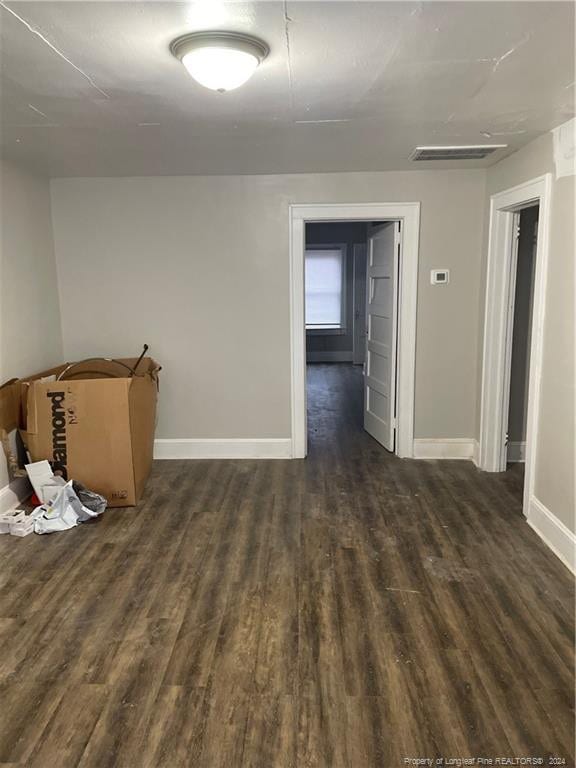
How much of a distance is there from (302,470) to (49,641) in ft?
7.81

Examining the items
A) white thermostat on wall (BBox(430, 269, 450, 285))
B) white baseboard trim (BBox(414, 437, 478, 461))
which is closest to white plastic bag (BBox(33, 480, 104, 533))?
white baseboard trim (BBox(414, 437, 478, 461))

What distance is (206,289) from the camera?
4.43 m

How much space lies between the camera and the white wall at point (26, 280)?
3641mm

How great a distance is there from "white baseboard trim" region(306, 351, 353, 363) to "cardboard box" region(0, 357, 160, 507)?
233 inches

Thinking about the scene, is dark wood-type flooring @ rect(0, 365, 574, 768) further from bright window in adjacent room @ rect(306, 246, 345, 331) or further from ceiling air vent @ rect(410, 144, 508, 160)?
bright window in adjacent room @ rect(306, 246, 345, 331)

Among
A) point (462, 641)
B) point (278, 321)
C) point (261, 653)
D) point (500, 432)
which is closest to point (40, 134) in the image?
point (278, 321)

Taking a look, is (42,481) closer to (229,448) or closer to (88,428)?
(88,428)

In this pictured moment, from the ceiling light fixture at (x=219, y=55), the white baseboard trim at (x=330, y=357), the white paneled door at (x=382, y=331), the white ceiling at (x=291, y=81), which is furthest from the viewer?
the white baseboard trim at (x=330, y=357)

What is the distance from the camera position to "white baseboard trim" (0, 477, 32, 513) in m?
3.55

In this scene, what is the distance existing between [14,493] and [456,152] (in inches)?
147

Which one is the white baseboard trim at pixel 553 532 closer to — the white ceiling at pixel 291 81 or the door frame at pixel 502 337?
the door frame at pixel 502 337

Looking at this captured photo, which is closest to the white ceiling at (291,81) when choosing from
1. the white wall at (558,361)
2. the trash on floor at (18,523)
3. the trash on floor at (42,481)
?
the white wall at (558,361)

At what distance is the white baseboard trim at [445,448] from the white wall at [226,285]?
69mm

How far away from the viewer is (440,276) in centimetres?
431
